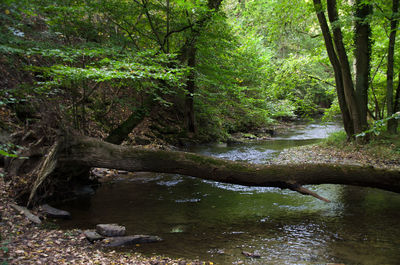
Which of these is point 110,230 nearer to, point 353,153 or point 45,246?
point 45,246

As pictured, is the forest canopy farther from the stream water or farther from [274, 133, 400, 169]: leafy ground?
the stream water

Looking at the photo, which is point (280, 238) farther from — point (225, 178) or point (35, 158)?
point (35, 158)

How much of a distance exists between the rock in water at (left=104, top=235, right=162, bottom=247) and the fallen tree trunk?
5.62ft

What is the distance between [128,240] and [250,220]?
256 centimetres

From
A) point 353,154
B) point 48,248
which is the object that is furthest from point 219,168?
point 353,154

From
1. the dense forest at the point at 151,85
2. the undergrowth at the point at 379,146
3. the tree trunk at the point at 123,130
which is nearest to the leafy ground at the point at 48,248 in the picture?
the dense forest at the point at 151,85

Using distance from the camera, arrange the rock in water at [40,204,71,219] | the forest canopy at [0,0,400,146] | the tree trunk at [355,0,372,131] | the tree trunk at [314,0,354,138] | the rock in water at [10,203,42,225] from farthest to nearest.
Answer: the tree trunk at [355,0,372,131] → the tree trunk at [314,0,354,138] → the forest canopy at [0,0,400,146] → the rock in water at [40,204,71,219] → the rock in water at [10,203,42,225]

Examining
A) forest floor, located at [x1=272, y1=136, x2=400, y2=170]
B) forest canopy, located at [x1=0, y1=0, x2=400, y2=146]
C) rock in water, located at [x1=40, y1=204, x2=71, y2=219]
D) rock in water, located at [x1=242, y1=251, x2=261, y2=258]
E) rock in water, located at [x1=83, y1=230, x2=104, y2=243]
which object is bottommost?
rock in water, located at [x1=40, y1=204, x2=71, y2=219]

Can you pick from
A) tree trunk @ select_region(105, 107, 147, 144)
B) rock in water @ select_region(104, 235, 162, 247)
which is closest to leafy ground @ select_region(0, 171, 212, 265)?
rock in water @ select_region(104, 235, 162, 247)

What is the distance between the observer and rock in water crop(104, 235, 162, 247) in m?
4.45

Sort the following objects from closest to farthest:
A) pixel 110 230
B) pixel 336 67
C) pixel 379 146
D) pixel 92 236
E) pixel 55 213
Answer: pixel 92 236, pixel 110 230, pixel 55 213, pixel 379 146, pixel 336 67

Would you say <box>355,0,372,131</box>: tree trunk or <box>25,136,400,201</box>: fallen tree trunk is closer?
<box>25,136,400,201</box>: fallen tree trunk

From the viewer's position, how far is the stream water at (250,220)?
4.23 metres

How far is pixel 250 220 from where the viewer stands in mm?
5727
